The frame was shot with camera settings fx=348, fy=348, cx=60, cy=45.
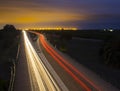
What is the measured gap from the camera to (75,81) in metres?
30.3

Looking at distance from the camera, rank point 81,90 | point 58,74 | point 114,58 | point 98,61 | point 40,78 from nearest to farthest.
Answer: point 81,90 < point 40,78 < point 58,74 < point 114,58 < point 98,61

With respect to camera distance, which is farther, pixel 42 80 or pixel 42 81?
pixel 42 80

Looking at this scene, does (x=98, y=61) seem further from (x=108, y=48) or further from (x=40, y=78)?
(x=40, y=78)

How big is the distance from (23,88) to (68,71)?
11225 mm

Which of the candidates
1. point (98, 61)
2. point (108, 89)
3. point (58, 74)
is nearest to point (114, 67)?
point (98, 61)

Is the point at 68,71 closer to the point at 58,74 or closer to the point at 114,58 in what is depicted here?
the point at 58,74

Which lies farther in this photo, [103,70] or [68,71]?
[103,70]

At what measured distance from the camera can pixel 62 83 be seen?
95.3ft

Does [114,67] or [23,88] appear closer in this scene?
[23,88]

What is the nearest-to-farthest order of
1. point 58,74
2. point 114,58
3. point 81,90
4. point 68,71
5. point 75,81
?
point 81,90, point 75,81, point 58,74, point 68,71, point 114,58

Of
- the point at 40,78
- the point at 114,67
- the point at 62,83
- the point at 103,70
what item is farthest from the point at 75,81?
the point at 114,67

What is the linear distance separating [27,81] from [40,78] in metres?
1.65

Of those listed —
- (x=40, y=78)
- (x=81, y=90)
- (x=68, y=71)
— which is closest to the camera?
(x=81, y=90)

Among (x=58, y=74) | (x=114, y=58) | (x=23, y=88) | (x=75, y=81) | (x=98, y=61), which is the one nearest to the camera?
(x=23, y=88)
